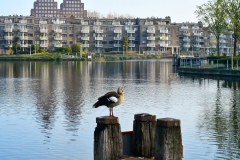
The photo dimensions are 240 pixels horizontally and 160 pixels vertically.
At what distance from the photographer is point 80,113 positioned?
27922 mm

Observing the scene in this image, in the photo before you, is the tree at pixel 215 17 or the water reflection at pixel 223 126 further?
the tree at pixel 215 17

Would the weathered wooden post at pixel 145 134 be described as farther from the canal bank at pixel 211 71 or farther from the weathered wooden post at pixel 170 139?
the canal bank at pixel 211 71

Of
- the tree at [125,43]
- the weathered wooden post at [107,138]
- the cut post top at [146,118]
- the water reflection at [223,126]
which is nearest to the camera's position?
the weathered wooden post at [107,138]

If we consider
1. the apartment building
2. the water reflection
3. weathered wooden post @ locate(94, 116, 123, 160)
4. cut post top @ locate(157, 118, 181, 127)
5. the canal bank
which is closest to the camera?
cut post top @ locate(157, 118, 181, 127)

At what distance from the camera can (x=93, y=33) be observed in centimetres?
17888

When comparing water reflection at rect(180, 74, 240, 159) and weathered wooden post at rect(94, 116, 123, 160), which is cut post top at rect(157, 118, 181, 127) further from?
water reflection at rect(180, 74, 240, 159)

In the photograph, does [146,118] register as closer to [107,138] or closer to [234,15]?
[107,138]

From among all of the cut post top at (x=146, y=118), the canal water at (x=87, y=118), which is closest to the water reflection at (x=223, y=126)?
the canal water at (x=87, y=118)

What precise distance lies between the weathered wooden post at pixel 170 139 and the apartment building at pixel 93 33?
155375 millimetres

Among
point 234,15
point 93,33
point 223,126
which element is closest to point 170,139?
point 223,126

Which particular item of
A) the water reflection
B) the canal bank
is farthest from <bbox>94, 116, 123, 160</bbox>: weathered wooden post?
the canal bank

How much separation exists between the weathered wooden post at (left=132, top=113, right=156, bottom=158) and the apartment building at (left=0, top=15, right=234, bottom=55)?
153773mm

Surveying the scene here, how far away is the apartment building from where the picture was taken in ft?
555

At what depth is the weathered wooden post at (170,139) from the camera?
42.1 feet
